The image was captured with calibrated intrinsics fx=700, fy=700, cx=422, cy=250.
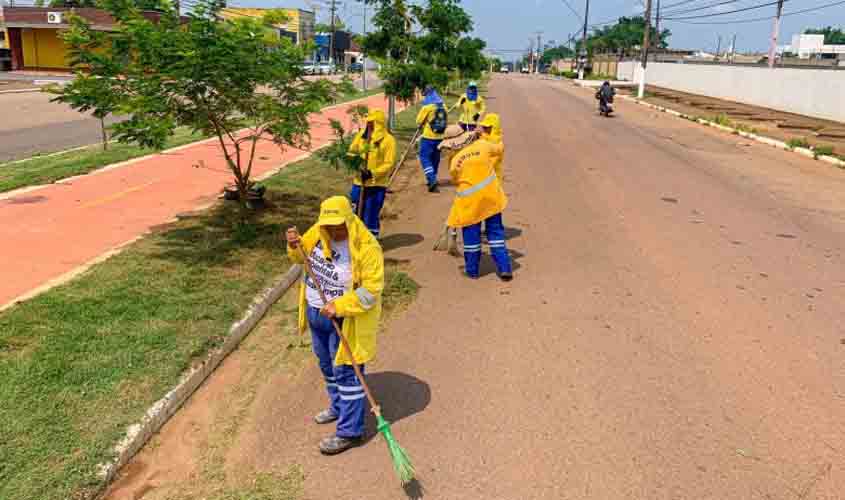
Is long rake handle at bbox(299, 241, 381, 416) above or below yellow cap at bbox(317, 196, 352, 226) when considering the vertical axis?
below

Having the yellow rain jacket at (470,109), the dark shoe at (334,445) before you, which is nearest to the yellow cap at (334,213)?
the dark shoe at (334,445)

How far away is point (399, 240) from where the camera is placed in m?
8.88

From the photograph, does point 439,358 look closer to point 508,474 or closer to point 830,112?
point 508,474

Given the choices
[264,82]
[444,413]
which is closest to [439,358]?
[444,413]

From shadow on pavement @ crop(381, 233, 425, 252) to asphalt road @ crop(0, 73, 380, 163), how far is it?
32.0 feet

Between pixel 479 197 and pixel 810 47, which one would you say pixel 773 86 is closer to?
pixel 479 197

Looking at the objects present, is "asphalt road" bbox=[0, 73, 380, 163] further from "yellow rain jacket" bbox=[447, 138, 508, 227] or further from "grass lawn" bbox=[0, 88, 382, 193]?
"yellow rain jacket" bbox=[447, 138, 508, 227]

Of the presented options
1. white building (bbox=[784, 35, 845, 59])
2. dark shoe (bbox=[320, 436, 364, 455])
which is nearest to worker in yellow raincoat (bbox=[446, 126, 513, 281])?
dark shoe (bbox=[320, 436, 364, 455])

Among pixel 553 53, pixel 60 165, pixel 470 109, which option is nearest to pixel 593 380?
pixel 470 109

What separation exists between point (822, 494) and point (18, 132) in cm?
2039

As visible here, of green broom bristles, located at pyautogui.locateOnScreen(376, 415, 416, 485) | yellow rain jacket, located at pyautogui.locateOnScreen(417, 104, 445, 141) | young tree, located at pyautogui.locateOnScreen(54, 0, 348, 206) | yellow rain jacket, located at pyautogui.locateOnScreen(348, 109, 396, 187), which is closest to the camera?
green broom bristles, located at pyautogui.locateOnScreen(376, 415, 416, 485)

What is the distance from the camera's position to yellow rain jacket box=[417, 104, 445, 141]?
10.6m

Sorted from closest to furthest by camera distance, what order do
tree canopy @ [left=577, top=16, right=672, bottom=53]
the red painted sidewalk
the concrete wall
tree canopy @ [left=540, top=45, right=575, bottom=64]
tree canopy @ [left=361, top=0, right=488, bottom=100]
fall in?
the red painted sidewalk, tree canopy @ [left=361, top=0, right=488, bottom=100], the concrete wall, tree canopy @ [left=577, top=16, right=672, bottom=53], tree canopy @ [left=540, top=45, right=575, bottom=64]

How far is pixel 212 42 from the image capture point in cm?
670
